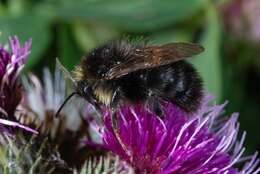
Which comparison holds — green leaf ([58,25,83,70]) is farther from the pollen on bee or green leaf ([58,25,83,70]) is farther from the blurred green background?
the pollen on bee

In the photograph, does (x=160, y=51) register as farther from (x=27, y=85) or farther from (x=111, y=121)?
(x=27, y=85)

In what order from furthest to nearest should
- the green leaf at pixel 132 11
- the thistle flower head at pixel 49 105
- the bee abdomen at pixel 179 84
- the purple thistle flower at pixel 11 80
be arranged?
1. the green leaf at pixel 132 11
2. the thistle flower head at pixel 49 105
3. the purple thistle flower at pixel 11 80
4. the bee abdomen at pixel 179 84

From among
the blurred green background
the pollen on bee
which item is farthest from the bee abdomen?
the blurred green background

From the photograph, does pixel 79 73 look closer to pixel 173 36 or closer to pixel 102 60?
pixel 102 60

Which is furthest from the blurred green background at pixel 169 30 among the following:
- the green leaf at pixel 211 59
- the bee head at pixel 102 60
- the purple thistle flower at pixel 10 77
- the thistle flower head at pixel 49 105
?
the bee head at pixel 102 60

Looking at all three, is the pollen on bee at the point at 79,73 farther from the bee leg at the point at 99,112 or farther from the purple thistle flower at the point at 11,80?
the purple thistle flower at the point at 11,80

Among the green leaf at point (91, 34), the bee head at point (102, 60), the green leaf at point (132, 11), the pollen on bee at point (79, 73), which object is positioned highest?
the green leaf at point (132, 11)

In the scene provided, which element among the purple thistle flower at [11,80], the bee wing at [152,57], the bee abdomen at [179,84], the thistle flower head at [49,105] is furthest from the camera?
the thistle flower head at [49,105]

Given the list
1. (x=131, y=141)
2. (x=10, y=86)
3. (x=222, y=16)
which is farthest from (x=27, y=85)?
(x=222, y=16)
